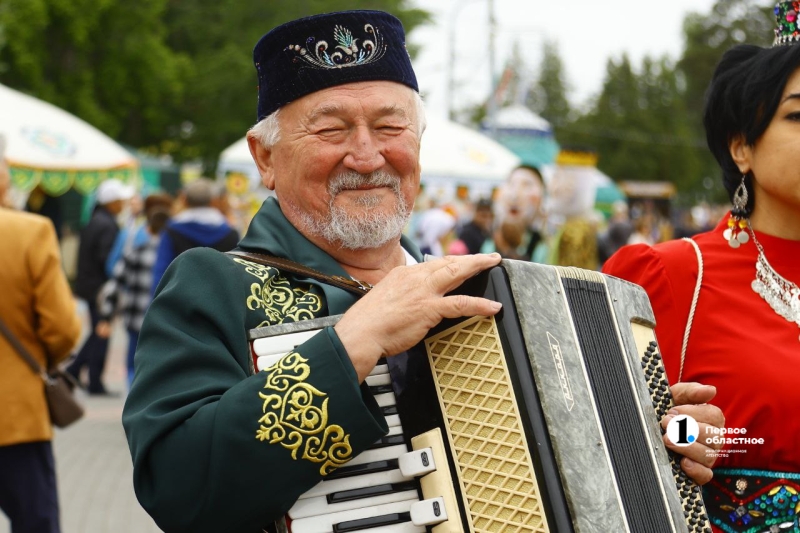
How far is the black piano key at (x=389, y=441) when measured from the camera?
2088mm

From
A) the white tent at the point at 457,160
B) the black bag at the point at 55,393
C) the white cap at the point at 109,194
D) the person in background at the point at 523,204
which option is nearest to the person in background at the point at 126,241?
the white cap at the point at 109,194

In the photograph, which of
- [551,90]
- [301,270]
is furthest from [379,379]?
[551,90]

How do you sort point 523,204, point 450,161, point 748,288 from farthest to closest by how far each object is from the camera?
point 450,161, point 523,204, point 748,288

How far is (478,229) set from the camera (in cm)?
891

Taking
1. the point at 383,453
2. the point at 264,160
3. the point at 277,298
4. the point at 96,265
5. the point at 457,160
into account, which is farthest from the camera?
the point at 457,160

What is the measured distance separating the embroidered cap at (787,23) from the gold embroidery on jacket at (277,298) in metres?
1.58

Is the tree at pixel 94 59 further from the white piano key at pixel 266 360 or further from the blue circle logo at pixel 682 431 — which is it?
the blue circle logo at pixel 682 431

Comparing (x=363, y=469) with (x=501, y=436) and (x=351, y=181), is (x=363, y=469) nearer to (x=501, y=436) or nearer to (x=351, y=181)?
(x=501, y=436)

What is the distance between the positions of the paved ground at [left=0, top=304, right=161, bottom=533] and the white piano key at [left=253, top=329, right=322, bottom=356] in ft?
14.2

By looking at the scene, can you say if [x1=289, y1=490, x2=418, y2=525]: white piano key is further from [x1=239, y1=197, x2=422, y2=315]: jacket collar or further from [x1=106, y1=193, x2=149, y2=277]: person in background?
[x1=106, y1=193, x2=149, y2=277]: person in background

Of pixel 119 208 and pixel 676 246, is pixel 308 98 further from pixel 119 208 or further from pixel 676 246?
pixel 119 208

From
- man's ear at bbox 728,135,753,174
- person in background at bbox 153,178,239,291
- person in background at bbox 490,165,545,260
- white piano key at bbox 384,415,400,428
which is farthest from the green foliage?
white piano key at bbox 384,415,400,428

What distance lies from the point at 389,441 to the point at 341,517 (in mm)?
182

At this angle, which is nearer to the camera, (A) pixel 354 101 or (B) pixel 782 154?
(A) pixel 354 101
